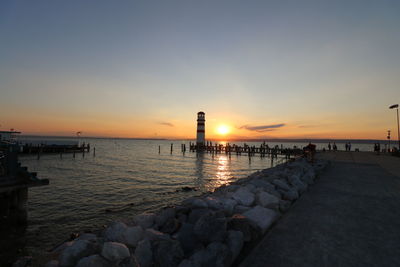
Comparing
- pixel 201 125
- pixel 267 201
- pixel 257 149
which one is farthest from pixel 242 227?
pixel 201 125

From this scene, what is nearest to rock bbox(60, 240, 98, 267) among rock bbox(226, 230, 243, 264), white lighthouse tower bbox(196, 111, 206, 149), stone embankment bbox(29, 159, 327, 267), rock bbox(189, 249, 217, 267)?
stone embankment bbox(29, 159, 327, 267)

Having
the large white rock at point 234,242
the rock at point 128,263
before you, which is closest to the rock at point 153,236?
the rock at point 128,263

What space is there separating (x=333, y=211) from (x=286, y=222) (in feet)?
4.67

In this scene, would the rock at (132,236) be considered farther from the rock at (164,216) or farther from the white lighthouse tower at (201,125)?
the white lighthouse tower at (201,125)

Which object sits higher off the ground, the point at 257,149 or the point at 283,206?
the point at 283,206

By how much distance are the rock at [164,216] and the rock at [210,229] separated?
1106mm

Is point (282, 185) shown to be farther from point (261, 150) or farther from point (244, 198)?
point (261, 150)

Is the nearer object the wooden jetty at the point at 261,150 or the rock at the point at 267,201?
the rock at the point at 267,201

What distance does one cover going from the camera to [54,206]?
33.0 feet

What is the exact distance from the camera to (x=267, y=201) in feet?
15.6

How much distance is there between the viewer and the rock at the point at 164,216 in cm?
393

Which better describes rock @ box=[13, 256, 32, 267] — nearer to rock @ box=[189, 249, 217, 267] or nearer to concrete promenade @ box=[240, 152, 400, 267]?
rock @ box=[189, 249, 217, 267]

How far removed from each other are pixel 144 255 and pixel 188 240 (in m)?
0.66

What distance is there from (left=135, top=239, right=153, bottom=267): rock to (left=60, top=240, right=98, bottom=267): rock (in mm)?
704
